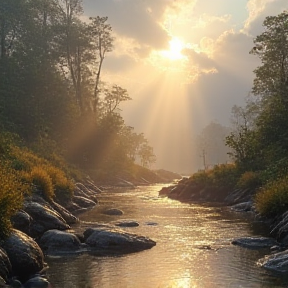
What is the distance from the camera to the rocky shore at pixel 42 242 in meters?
12.7

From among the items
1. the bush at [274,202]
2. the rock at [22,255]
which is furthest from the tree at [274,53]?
the rock at [22,255]

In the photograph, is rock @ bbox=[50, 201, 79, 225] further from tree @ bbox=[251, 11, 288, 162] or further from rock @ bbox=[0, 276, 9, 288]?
tree @ bbox=[251, 11, 288, 162]

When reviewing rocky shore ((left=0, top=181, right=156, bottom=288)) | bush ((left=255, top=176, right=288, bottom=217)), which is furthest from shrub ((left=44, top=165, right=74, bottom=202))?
bush ((left=255, top=176, right=288, bottom=217))

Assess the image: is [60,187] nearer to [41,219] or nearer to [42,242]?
→ [41,219]

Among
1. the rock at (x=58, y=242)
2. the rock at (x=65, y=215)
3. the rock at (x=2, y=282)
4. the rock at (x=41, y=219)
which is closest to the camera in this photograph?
the rock at (x=2, y=282)

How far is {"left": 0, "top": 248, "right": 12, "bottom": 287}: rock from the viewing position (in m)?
12.1

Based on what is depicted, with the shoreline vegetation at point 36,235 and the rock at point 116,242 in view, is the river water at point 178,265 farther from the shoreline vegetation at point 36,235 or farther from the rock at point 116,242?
the shoreline vegetation at point 36,235

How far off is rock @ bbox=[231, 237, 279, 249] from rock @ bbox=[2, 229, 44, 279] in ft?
25.6

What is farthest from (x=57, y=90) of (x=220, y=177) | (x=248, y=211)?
(x=248, y=211)

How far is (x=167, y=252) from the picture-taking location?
1606 centimetres

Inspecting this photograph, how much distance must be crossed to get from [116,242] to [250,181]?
2001cm

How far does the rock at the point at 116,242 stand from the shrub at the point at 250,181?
1807 centimetres

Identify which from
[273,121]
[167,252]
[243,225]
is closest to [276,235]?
[243,225]

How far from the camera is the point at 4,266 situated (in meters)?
12.3
